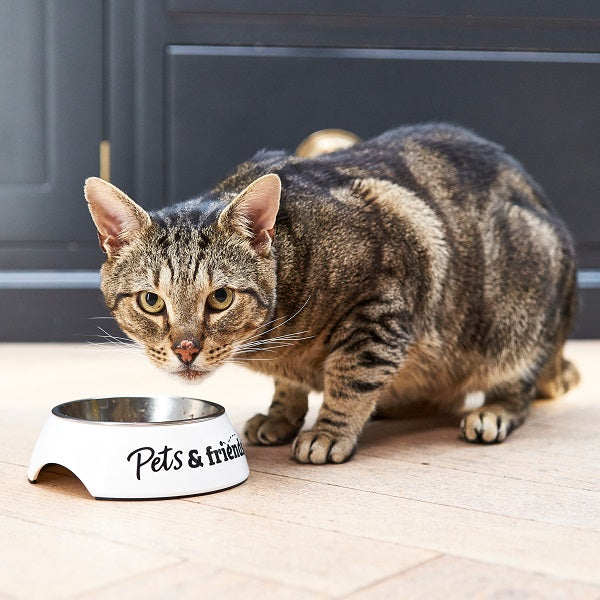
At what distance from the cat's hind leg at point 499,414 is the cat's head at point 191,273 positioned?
47 centimetres

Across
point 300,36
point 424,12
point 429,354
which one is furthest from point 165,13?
point 429,354

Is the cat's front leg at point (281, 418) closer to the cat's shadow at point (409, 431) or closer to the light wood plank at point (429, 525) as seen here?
the cat's shadow at point (409, 431)

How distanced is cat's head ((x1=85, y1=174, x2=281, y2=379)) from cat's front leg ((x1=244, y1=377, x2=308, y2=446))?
0.25 m

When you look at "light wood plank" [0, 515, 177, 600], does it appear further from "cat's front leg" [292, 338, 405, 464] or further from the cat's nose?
"cat's front leg" [292, 338, 405, 464]

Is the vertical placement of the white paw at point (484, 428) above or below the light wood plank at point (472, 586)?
below

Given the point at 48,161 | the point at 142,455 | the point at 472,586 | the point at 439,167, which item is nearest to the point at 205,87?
the point at 48,161

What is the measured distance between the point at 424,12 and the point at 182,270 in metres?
1.77

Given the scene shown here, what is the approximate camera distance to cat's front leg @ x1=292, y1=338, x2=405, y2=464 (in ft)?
5.39

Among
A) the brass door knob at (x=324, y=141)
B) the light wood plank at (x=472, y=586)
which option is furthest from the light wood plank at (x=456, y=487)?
the brass door knob at (x=324, y=141)

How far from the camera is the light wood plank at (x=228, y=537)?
1052 mm

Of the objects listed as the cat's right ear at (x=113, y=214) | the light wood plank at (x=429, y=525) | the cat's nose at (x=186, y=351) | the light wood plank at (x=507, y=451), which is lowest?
the light wood plank at (x=507, y=451)

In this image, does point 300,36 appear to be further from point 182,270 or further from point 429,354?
point 182,270

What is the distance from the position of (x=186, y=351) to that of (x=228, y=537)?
1.18ft

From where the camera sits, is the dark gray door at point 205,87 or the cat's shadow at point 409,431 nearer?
the cat's shadow at point 409,431
